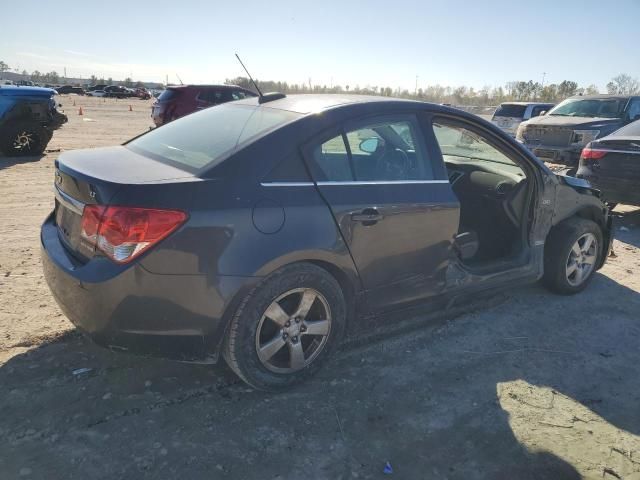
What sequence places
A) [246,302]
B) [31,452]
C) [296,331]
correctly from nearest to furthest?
[31,452] → [246,302] → [296,331]

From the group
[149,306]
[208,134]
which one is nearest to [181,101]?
[208,134]

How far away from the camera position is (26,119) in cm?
1031

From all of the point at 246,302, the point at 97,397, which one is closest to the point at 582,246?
the point at 246,302

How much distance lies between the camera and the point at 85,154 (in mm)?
3150

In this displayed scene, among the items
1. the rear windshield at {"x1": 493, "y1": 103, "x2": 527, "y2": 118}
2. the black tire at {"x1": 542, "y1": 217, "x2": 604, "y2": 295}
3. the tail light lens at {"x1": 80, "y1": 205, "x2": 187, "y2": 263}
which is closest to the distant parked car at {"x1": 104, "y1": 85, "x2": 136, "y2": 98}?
the rear windshield at {"x1": 493, "y1": 103, "x2": 527, "y2": 118}

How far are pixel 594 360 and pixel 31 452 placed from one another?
349cm

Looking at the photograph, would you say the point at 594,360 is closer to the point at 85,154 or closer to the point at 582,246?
the point at 582,246

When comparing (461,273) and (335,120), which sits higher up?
(335,120)

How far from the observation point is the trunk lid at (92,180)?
2492mm

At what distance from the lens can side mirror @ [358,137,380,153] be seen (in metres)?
3.14

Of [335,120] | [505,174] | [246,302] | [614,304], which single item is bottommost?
[614,304]

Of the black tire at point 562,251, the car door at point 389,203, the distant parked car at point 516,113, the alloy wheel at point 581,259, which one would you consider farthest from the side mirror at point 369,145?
the distant parked car at point 516,113

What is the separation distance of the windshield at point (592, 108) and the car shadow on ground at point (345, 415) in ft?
29.8

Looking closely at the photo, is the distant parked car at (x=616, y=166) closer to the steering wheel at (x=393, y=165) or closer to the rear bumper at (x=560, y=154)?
the rear bumper at (x=560, y=154)
